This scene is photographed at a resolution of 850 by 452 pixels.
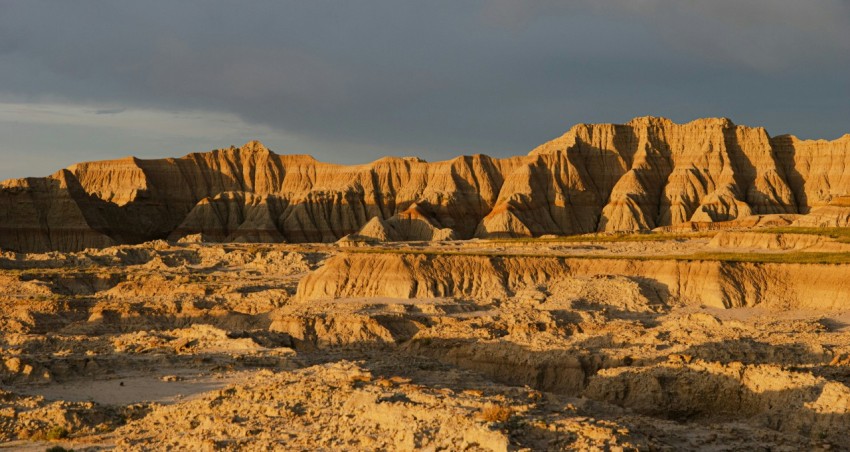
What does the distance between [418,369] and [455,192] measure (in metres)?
105

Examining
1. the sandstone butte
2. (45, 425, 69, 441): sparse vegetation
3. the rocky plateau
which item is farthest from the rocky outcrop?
the sandstone butte

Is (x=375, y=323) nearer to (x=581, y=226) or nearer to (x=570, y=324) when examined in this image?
(x=570, y=324)

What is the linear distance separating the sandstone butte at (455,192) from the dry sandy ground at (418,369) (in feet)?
195

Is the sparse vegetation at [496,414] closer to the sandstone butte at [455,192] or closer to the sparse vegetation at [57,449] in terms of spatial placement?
the sparse vegetation at [57,449]

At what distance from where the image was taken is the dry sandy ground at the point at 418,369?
77.7 feet

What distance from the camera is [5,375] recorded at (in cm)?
3306

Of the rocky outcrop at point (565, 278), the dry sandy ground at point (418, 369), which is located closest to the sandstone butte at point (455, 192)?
the dry sandy ground at point (418, 369)

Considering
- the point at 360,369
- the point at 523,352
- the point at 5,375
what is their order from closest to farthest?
the point at 360,369, the point at 5,375, the point at 523,352

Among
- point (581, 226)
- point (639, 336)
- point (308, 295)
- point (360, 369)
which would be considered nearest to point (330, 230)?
point (581, 226)

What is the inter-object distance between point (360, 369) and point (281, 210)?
114 metres

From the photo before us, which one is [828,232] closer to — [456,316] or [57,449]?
[456,316]

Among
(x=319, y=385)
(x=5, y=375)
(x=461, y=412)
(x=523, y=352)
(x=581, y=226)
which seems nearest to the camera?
(x=461, y=412)

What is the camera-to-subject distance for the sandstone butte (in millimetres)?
128750

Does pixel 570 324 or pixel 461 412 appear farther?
pixel 570 324
